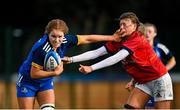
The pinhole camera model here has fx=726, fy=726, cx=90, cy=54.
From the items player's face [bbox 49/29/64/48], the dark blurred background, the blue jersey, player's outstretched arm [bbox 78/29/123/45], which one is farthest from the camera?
the dark blurred background

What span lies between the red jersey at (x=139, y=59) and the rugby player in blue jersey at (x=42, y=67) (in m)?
0.23

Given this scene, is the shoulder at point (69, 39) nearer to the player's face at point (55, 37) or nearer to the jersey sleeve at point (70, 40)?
the jersey sleeve at point (70, 40)

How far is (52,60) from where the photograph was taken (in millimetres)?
9312

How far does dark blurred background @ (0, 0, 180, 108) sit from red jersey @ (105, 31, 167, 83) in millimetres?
7191

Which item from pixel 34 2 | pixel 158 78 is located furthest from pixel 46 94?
pixel 34 2

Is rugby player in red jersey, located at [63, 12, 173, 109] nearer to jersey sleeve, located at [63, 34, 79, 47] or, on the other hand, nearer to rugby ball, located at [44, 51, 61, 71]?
jersey sleeve, located at [63, 34, 79, 47]

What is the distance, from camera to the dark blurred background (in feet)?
57.5

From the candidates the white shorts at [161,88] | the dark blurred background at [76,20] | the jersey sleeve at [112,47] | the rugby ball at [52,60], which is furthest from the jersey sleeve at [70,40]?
the dark blurred background at [76,20]

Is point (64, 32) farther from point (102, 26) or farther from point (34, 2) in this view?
point (34, 2)

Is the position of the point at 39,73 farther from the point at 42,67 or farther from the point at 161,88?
the point at 161,88

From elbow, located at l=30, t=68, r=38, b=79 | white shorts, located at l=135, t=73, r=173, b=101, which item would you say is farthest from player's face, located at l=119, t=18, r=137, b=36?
elbow, located at l=30, t=68, r=38, b=79

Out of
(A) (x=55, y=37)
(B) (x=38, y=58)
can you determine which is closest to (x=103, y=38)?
(A) (x=55, y=37)

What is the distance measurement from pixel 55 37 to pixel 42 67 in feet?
1.59

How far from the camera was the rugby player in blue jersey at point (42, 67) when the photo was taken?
9320 millimetres
